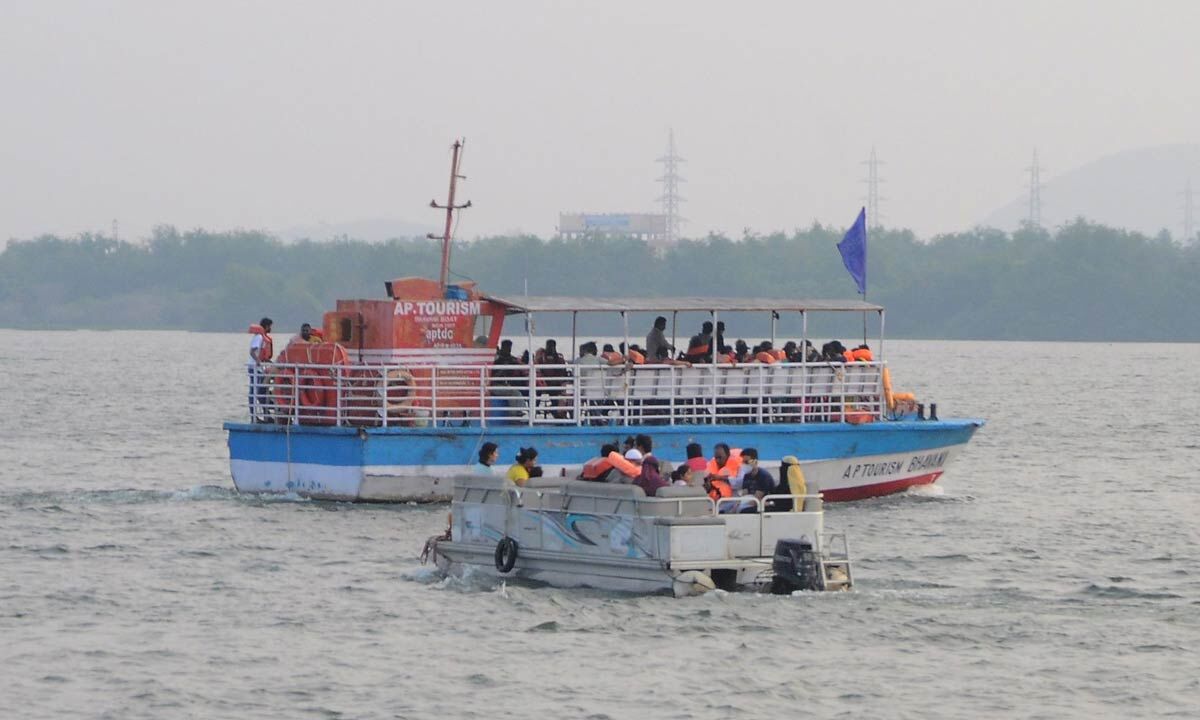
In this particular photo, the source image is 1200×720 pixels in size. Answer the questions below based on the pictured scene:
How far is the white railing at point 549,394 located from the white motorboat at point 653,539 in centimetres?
678

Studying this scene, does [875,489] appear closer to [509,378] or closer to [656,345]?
[656,345]

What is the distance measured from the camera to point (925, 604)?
24.3 metres

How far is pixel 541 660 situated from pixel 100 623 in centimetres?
516

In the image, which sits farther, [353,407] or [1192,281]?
[1192,281]

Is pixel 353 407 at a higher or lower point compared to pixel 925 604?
higher

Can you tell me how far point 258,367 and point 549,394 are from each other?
4.38 m

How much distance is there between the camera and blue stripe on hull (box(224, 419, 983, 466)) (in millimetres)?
31156

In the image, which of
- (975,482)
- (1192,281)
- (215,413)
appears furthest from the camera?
(1192,281)

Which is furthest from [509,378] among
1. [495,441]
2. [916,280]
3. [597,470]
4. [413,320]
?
[916,280]

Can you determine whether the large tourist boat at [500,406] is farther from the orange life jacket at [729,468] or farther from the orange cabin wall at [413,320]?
the orange life jacket at [729,468]

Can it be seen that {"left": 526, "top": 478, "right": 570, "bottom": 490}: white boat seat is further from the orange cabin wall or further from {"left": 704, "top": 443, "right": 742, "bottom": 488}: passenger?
the orange cabin wall

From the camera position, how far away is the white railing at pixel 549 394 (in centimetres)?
3166

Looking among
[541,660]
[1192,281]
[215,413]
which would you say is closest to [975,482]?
[541,660]

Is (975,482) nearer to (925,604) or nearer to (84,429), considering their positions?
(925,604)
